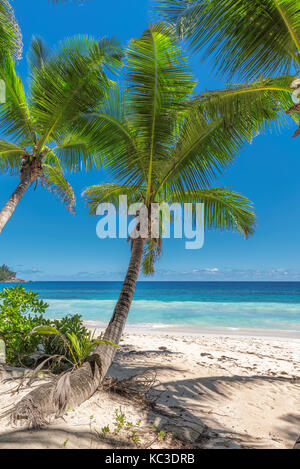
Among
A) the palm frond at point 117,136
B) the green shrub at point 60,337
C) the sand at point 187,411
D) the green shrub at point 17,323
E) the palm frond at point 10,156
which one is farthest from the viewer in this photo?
the palm frond at point 10,156

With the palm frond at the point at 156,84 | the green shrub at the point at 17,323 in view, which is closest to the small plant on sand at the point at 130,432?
the green shrub at the point at 17,323

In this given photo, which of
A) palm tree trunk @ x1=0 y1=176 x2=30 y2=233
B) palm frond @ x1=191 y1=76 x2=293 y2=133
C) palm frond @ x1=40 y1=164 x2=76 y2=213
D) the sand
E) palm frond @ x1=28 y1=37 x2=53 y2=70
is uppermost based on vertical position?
palm frond @ x1=28 y1=37 x2=53 y2=70

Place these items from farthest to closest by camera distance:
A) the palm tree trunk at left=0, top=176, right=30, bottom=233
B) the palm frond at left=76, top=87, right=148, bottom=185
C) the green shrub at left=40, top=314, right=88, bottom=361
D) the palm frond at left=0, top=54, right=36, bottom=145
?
1. the palm frond at left=0, top=54, right=36, bottom=145
2. the palm tree trunk at left=0, top=176, right=30, bottom=233
3. the palm frond at left=76, top=87, right=148, bottom=185
4. the green shrub at left=40, top=314, right=88, bottom=361

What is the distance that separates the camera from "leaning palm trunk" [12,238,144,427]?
2236 millimetres

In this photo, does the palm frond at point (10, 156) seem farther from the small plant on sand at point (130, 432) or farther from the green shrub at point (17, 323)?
the small plant on sand at point (130, 432)

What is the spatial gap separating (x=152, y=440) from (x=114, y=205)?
15.2ft

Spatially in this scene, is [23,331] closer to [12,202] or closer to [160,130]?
[12,202]

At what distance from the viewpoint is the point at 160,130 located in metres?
4.07

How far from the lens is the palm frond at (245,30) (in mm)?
3002

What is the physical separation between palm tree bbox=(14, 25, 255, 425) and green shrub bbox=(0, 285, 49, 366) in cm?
128

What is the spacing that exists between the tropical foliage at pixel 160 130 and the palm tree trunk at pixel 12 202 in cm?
153

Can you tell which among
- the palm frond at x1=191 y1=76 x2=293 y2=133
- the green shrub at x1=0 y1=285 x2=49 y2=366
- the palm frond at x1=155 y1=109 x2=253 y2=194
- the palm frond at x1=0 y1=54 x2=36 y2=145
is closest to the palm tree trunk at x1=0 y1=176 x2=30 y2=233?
the palm frond at x1=0 y1=54 x2=36 y2=145

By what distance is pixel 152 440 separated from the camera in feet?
7.70

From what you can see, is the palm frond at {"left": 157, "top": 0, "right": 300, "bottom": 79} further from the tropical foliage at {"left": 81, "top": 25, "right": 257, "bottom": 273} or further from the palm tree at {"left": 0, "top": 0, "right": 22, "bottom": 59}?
the palm tree at {"left": 0, "top": 0, "right": 22, "bottom": 59}
